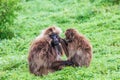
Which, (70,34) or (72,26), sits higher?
(70,34)

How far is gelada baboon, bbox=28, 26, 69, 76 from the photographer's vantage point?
30.8 ft

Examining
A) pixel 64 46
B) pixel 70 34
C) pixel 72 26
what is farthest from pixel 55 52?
pixel 72 26

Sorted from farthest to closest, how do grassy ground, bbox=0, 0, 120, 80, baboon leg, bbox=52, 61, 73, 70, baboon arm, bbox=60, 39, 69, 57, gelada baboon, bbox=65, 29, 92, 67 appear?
baboon arm, bbox=60, 39, 69, 57 → gelada baboon, bbox=65, 29, 92, 67 → baboon leg, bbox=52, 61, 73, 70 → grassy ground, bbox=0, 0, 120, 80

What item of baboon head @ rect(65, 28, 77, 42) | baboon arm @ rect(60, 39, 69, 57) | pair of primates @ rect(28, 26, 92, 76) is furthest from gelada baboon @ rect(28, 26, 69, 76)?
baboon head @ rect(65, 28, 77, 42)

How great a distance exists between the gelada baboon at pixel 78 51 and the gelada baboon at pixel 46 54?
Result: 221 millimetres

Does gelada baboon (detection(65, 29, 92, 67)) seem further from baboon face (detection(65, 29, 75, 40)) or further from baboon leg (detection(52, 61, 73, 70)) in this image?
baboon leg (detection(52, 61, 73, 70))

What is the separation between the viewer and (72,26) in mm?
16453

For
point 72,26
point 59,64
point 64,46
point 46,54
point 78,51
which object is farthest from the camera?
point 72,26

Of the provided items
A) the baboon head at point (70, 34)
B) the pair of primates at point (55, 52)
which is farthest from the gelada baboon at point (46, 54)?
the baboon head at point (70, 34)

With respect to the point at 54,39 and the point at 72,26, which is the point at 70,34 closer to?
the point at 54,39

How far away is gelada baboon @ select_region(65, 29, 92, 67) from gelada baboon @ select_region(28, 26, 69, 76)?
22 cm

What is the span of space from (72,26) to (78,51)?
682 cm

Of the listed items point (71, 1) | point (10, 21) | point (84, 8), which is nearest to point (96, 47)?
point (10, 21)

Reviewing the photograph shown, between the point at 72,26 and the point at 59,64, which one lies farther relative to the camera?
the point at 72,26
